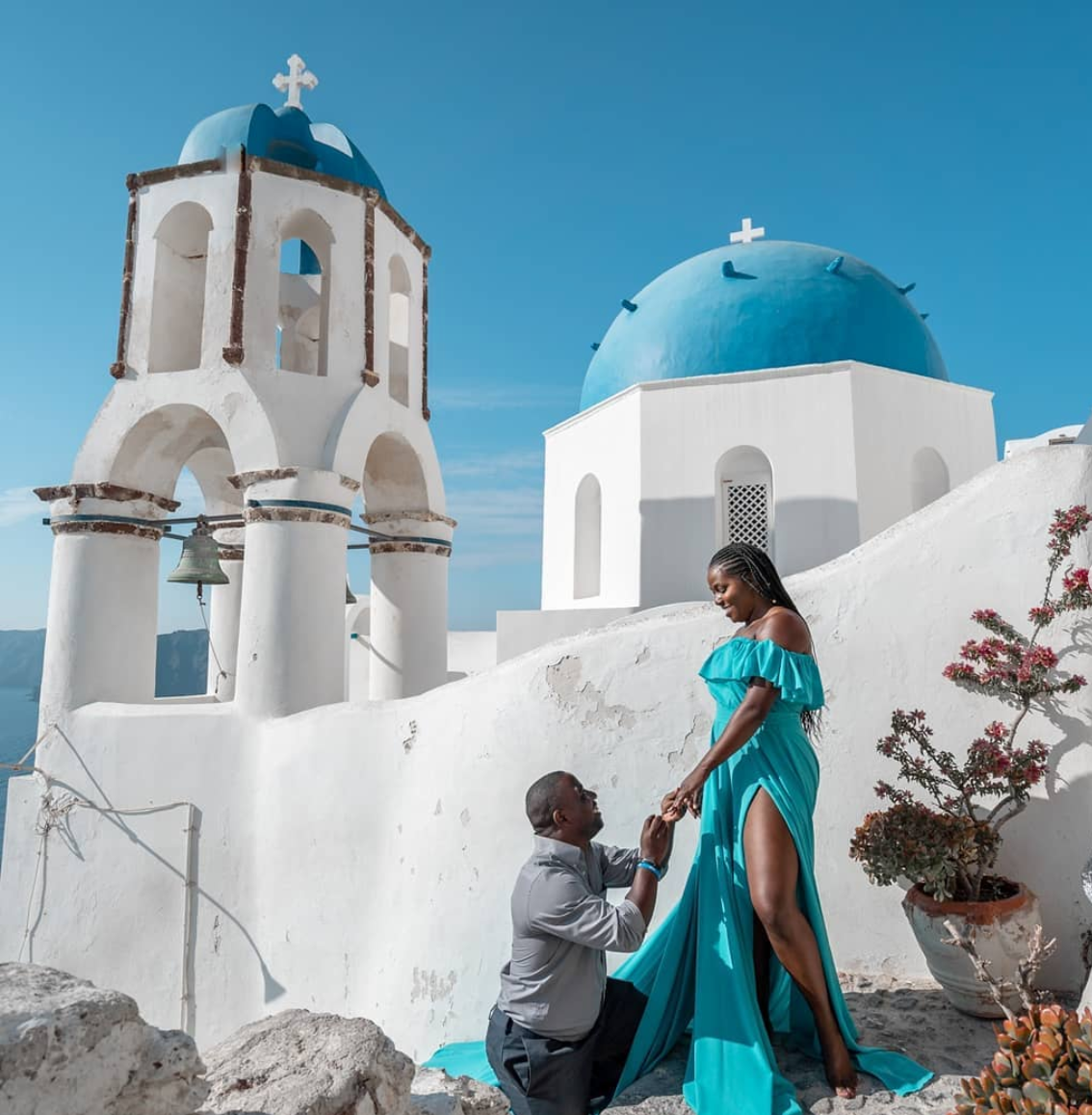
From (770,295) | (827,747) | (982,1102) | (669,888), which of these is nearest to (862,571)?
(827,747)

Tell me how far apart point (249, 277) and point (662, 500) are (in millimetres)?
4558

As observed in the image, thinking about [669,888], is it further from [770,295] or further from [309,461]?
[770,295]

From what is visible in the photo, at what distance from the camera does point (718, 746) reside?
2574 millimetres

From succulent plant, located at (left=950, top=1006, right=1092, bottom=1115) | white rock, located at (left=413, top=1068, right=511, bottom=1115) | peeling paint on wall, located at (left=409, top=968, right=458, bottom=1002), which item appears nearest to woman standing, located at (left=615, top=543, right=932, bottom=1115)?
white rock, located at (left=413, top=1068, right=511, bottom=1115)

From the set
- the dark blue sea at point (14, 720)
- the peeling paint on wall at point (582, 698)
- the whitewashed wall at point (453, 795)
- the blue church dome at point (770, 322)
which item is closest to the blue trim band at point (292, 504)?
the whitewashed wall at point (453, 795)

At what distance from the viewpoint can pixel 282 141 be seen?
784cm

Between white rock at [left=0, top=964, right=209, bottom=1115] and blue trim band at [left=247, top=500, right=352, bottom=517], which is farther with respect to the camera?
blue trim band at [left=247, top=500, right=352, bottom=517]

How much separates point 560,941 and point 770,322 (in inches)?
322

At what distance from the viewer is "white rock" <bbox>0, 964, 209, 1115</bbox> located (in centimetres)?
133

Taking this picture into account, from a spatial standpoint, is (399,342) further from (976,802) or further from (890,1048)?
(890,1048)

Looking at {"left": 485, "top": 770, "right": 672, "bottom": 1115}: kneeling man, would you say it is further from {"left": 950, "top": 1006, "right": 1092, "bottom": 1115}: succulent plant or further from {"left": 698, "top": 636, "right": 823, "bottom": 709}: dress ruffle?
{"left": 950, "top": 1006, "right": 1092, "bottom": 1115}: succulent plant

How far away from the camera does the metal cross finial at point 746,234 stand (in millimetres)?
11047

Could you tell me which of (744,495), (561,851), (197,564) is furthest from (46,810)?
(744,495)

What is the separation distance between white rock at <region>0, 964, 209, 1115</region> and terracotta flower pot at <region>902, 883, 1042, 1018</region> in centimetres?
262
